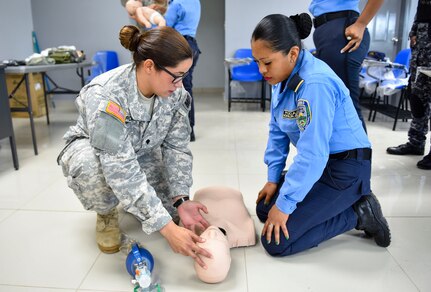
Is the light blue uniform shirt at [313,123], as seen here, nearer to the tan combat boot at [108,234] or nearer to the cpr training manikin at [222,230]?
the cpr training manikin at [222,230]

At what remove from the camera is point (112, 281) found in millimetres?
1283

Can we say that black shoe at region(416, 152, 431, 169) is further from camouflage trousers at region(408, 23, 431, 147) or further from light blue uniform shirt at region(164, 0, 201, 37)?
light blue uniform shirt at region(164, 0, 201, 37)

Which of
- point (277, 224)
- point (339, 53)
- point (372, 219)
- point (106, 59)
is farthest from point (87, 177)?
point (106, 59)

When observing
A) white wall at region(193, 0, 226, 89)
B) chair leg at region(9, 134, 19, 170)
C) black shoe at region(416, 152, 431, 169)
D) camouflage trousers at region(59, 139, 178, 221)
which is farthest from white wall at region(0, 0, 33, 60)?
Result: black shoe at region(416, 152, 431, 169)

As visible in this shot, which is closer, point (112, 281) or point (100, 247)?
point (112, 281)

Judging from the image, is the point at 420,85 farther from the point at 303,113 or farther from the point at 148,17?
the point at 148,17

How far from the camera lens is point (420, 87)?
8.41 ft

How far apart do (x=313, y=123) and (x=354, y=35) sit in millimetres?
708

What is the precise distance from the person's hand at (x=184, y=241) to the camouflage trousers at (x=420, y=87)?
82.5 inches

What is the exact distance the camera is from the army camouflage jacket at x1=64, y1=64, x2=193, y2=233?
1.21 meters

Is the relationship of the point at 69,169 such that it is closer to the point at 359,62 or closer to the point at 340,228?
the point at 340,228

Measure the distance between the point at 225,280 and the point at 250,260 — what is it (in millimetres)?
162

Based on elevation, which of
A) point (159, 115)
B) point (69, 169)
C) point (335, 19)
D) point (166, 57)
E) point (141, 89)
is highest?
point (335, 19)

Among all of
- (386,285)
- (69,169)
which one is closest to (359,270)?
(386,285)
